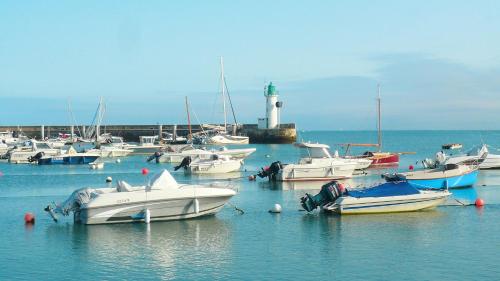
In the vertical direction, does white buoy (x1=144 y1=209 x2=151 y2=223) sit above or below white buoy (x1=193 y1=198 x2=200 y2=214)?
below

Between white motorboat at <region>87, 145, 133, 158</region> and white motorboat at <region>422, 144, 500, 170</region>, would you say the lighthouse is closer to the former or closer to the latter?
white motorboat at <region>87, 145, 133, 158</region>

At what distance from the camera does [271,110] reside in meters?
120

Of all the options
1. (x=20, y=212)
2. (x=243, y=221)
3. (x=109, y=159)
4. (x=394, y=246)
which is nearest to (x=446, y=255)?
(x=394, y=246)

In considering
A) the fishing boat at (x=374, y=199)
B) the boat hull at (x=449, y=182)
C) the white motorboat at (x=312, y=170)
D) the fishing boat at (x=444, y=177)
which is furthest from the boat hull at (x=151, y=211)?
the white motorboat at (x=312, y=170)

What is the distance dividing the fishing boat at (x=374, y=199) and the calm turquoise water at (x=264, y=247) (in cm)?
41

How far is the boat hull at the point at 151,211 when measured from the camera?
1013 inches

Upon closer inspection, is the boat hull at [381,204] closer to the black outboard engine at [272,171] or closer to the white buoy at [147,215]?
the white buoy at [147,215]

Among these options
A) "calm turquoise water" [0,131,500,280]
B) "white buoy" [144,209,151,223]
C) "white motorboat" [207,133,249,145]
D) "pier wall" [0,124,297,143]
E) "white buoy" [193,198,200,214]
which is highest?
"pier wall" [0,124,297,143]

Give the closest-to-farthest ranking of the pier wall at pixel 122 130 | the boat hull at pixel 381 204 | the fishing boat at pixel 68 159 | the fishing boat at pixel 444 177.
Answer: the boat hull at pixel 381 204 → the fishing boat at pixel 444 177 → the fishing boat at pixel 68 159 → the pier wall at pixel 122 130

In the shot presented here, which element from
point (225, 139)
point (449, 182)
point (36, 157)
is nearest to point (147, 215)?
point (449, 182)

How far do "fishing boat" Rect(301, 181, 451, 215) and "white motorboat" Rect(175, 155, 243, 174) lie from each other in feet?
79.4

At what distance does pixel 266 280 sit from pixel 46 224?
41.6 feet

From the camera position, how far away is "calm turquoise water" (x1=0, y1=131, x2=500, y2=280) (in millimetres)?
18812

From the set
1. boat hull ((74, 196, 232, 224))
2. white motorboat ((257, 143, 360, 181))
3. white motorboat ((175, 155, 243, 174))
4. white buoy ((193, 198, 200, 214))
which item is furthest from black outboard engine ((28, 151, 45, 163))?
white buoy ((193, 198, 200, 214))
